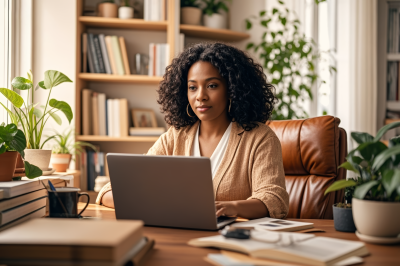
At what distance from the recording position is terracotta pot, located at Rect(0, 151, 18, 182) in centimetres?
109

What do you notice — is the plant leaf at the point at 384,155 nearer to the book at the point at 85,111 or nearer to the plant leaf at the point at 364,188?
the plant leaf at the point at 364,188

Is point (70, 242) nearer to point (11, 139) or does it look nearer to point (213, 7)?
point (11, 139)

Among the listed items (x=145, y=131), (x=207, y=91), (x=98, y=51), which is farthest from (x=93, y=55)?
(x=207, y=91)

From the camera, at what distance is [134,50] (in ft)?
10.2

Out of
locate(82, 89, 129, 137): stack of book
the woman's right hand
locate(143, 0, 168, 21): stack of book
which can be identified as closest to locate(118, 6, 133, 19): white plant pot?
locate(143, 0, 168, 21): stack of book

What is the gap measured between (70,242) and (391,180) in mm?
647

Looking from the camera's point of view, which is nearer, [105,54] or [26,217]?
[26,217]

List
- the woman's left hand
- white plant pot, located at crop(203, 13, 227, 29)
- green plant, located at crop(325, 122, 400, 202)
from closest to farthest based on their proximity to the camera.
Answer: green plant, located at crop(325, 122, 400, 202)
the woman's left hand
white plant pot, located at crop(203, 13, 227, 29)

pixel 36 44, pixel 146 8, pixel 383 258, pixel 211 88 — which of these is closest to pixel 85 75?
pixel 36 44

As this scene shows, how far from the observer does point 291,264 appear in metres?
0.75

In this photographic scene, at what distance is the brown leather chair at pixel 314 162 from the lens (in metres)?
1.71

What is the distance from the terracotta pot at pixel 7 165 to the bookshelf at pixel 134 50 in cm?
167

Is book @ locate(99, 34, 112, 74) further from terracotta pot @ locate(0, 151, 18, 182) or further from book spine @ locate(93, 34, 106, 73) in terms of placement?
terracotta pot @ locate(0, 151, 18, 182)

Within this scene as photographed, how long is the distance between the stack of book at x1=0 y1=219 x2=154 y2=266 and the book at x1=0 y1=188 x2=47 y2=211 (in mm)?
244
